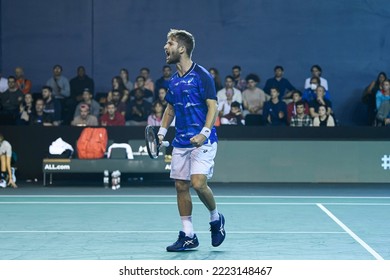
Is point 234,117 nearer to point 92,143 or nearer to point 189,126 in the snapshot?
point 92,143

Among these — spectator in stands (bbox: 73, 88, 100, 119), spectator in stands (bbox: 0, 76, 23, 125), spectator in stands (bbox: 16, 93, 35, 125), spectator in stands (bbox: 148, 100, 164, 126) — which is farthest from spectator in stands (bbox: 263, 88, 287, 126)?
spectator in stands (bbox: 0, 76, 23, 125)

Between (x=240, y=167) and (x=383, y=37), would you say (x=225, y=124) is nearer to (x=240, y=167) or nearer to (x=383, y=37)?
(x=240, y=167)

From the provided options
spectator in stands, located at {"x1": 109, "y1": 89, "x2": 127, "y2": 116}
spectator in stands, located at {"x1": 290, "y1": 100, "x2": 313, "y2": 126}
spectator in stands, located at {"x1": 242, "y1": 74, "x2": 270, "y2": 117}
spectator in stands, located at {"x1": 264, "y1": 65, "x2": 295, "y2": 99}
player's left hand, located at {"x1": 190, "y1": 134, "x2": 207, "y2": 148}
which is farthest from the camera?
spectator in stands, located at {"x1": 264, "y1": 65, "x2": 295, "y2": 99}

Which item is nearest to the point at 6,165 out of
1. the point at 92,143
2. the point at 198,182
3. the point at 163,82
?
the point at 92,143

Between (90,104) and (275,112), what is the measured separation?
368 centimetres

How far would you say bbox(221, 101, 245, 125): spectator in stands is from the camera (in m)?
16.9

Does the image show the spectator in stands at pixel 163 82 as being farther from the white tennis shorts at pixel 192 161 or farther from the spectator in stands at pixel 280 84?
the white tennis shorts at pixel 192 161

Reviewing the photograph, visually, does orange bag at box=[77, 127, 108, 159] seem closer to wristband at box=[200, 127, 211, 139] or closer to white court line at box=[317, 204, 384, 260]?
white court line at box=[317, 204, 384, 260]

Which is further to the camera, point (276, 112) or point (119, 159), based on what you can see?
point (276, 112)

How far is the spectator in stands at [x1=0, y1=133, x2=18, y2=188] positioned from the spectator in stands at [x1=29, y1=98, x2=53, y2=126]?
1.32 m

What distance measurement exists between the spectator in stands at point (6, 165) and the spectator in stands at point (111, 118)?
6.81ft

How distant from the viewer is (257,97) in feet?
58.4
